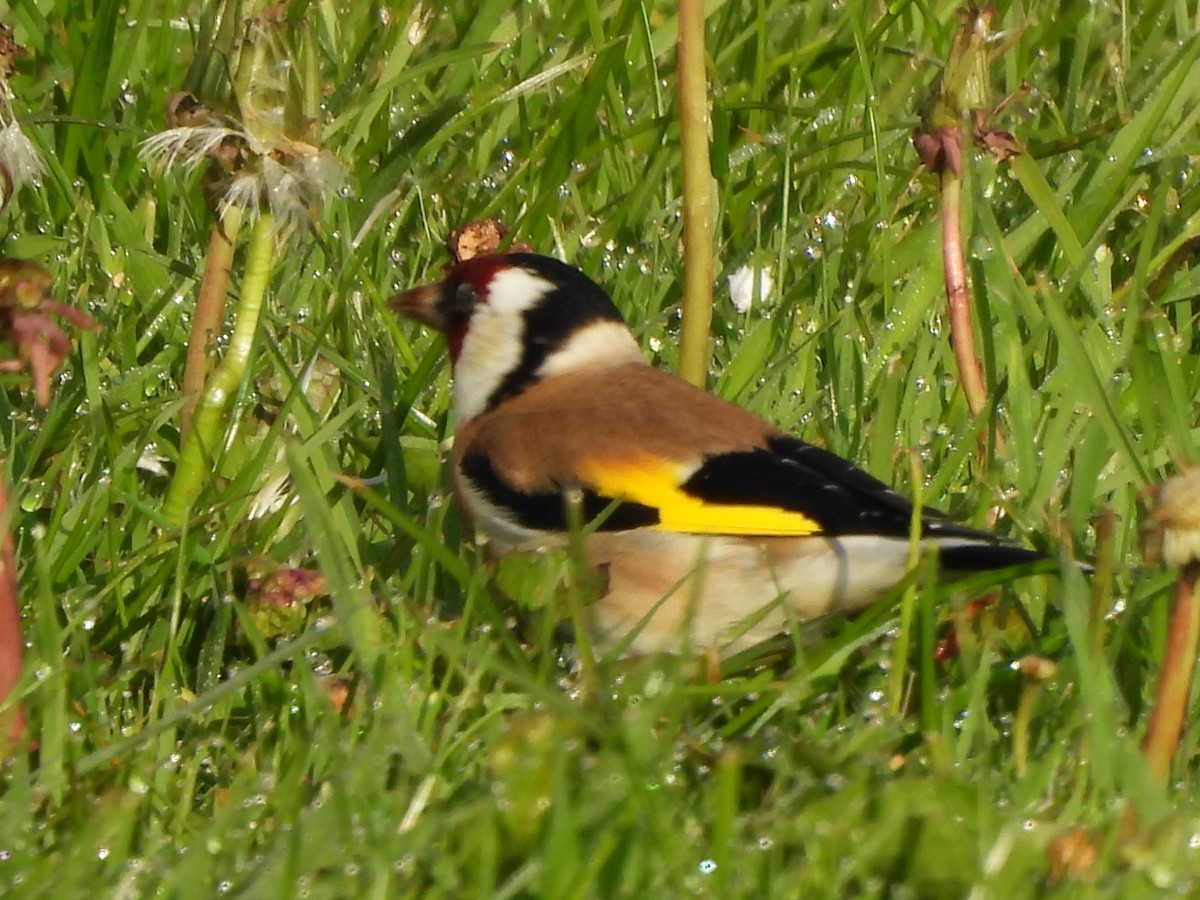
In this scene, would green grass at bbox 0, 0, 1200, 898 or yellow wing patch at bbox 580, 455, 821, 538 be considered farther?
yellow wing patch at bbox 580, 455, 821, 538

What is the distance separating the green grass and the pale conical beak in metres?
0.08

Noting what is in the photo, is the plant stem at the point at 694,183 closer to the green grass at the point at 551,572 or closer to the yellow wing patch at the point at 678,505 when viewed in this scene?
the yellow wing patch at the point at 678,505

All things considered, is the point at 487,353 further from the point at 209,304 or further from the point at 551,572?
the point at 551,572

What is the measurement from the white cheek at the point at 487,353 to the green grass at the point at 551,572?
6cm

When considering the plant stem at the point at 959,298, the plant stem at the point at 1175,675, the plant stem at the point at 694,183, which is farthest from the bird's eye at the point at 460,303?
the plant stem at the point at 1175,675

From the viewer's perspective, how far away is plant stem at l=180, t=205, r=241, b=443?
2.81 m

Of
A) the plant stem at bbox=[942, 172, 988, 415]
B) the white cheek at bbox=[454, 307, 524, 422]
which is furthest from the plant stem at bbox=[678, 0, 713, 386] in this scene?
the white cheek at bbox=[454, 307, 524, 422]

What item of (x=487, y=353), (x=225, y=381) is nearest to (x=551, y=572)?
(x=225, y=381)

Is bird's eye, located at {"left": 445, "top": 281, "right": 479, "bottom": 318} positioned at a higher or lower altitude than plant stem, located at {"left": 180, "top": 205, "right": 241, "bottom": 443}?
lower

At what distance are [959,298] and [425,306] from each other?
933 millimetres

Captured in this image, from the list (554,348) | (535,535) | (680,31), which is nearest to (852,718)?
(535,535)

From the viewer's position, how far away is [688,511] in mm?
2926

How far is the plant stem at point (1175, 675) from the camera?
1862 millimetres

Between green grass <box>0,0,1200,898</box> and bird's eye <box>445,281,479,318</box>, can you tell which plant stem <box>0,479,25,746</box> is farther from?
bird's eye <box>445,281,479,318</box>
